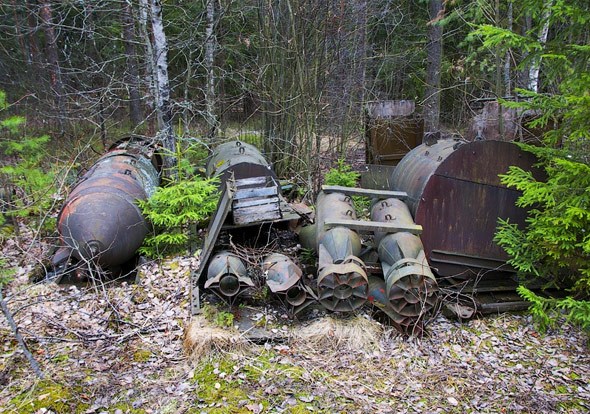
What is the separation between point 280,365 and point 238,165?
3.67m

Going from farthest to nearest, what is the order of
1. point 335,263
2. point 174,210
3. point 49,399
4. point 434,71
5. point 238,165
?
point 434,71 < point 238,165 < point 174,210 < point 335,263 < point 49,399

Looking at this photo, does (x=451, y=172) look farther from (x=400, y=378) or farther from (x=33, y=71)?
(x=33, y=71)

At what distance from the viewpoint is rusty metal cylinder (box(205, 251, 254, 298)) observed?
15.6ft

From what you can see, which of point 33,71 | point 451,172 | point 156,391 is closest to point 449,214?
point 451,172


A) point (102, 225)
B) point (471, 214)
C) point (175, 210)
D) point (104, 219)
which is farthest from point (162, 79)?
point (471, 214)

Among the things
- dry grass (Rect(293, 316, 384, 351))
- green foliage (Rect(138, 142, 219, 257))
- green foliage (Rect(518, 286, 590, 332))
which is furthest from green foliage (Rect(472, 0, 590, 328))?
green foliage (Rect(138, 142, 219, 257))

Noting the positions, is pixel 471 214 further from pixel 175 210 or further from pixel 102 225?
pixel 102 225

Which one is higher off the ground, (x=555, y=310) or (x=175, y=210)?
(x=175, y=210)

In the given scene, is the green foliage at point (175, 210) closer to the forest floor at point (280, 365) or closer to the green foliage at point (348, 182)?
the forest floor at point (280, 365)

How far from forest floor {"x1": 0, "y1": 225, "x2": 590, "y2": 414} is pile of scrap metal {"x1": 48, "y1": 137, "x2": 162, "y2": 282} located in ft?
1.95

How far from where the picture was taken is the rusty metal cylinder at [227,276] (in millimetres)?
4762

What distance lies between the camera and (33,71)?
13617mm

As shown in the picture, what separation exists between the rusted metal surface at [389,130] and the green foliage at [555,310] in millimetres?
5781

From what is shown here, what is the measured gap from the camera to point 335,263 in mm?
4750
